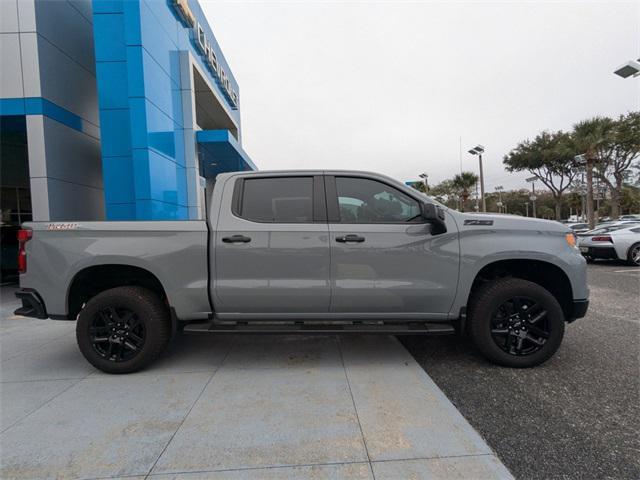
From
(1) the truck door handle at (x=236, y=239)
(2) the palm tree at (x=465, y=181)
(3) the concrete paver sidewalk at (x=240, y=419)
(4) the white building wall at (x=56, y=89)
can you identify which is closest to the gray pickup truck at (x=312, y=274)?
(1) the truck door handle at (x=236, y=239)

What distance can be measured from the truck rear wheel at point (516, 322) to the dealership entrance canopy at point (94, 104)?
819 cm

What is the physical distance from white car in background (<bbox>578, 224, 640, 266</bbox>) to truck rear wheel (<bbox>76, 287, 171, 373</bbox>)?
1161 centimetres

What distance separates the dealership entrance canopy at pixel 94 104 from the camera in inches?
305

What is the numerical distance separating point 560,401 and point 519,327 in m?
0.69

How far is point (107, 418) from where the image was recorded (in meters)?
2.52

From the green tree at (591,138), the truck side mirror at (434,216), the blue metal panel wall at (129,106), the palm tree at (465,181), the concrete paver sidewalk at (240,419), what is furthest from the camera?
the palm tree at (465,181)

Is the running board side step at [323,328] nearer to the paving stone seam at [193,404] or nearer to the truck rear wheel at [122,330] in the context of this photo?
the truck rear wheel at [122,330]

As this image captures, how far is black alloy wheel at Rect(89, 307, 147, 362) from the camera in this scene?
318 cm

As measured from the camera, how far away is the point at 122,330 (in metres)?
3.20

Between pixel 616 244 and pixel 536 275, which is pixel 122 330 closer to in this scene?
pixel 536 275

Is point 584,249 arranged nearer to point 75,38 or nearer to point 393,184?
point 393,184

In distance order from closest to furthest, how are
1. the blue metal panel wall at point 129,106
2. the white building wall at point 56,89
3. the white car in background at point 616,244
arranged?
1. the white building wall at point 56,89
2. the blue metal panel wall at point 129,106
3. the white car in background at point 616,244

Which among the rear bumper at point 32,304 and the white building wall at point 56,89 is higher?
the white building wall at point 56,89

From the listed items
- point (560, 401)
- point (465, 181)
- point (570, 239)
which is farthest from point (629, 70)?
point (465, 181)
